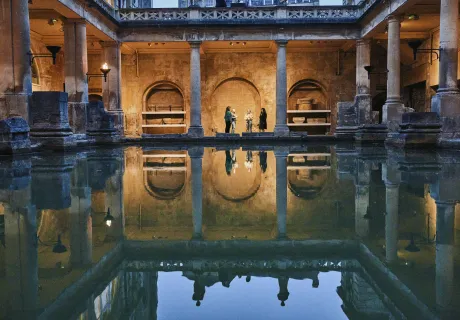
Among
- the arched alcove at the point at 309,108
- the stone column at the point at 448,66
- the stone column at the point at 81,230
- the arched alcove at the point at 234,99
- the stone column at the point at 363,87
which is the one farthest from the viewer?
the arched alcove at the point at 234,99

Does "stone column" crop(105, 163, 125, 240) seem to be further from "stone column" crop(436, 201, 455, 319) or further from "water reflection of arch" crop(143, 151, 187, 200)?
"stone column" crop(436, 201, 455, 319)

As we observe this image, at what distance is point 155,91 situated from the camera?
30297 millimetres

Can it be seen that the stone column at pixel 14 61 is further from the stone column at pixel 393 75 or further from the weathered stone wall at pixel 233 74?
the weathered stone wall at pixel 233 74

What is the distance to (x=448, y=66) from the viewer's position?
1423 centimetres

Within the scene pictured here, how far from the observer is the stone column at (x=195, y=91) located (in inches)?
945

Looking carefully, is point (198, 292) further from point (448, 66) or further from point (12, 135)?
point (448, 66)

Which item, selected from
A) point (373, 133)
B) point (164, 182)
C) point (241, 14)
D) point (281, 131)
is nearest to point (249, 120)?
point (281, 131)

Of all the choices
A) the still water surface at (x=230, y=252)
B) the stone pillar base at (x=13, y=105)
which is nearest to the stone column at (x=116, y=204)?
the still water surface at (x=230, y=252)

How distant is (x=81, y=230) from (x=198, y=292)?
1665 mm

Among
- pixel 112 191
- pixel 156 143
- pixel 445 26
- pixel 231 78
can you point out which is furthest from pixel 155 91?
pixel 112 191

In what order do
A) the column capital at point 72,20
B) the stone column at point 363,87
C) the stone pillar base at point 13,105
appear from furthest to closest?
the stone column at point 363,87 < the column capital at point 72,20 < the stone pillar base at point 13,105

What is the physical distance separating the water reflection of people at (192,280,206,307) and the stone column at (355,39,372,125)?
68.1 feet

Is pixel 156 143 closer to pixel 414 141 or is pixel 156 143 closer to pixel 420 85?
pixel 414 141

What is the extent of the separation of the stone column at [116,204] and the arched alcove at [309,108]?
2174 centimetres
